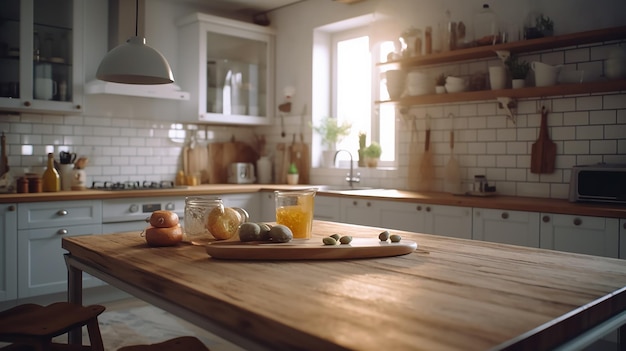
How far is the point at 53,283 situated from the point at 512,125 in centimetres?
345

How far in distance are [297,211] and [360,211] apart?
2238 millimetres

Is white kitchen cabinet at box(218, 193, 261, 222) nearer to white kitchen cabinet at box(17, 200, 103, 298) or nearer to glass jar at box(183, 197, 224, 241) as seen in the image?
white kitchen cabinet at box(17, 200, 103, 298)

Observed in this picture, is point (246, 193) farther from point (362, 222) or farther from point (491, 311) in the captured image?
point (491, 311)

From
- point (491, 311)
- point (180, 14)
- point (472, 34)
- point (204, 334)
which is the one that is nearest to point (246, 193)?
point (204, 334)

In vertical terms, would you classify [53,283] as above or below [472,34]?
below

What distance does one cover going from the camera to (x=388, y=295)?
1.17 meters

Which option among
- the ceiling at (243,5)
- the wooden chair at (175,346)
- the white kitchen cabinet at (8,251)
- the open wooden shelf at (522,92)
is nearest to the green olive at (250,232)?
the wooden chair at (175,346)

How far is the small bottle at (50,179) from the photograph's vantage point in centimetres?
406

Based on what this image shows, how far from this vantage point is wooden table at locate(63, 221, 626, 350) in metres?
0.94

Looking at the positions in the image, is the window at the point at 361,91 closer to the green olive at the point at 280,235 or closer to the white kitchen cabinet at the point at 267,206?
the white kitchen cabinet at the point at 267,206

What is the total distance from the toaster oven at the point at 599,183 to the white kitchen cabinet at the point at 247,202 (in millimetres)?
2656

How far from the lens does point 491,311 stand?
1.05m

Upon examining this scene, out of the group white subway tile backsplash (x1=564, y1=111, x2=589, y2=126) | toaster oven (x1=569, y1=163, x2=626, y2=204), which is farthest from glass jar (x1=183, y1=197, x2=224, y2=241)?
white subway tile backsplash (x1=564, y1=111, x2=589, y2=126)

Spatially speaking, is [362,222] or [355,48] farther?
[355,48]
